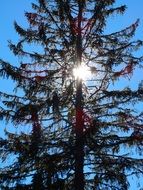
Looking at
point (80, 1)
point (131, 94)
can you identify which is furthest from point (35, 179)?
point (80, 1)

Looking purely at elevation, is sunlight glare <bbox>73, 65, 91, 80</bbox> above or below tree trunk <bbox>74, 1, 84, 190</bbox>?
above

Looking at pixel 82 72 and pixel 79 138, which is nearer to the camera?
pixel 79 138

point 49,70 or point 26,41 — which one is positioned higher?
point 26,41

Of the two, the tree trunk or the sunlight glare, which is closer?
the tree trunk

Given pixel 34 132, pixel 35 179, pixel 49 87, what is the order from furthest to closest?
pixel 49 87 → pixel 34 132 → pixel 35 179

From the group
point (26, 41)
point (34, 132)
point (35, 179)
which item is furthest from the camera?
point (26, 41)

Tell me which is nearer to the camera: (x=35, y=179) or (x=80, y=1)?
(x=35, y=179)

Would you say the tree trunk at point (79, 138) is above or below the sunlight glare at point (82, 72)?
below

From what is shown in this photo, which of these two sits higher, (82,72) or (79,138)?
(82,72)

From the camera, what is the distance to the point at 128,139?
19344 mm

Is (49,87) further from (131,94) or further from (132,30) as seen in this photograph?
(132,30)

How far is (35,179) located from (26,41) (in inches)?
273

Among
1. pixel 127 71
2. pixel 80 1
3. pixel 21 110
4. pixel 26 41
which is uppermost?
pixel 80 1

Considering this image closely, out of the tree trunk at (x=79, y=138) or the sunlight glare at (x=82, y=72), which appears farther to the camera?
the sunlight glare at (x=82, y=72)
